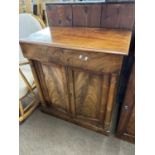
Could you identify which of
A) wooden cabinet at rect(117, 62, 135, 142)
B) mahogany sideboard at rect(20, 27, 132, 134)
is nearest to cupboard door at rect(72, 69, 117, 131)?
mahogany sideboard at rect(20, 27, 132, 134)

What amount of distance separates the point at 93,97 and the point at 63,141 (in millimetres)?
543

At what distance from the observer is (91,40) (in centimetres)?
89

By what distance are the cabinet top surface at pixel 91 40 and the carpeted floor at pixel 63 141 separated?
0.87m

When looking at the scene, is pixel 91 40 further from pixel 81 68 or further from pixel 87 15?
pixel 87 15

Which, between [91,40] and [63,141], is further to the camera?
[63,141]

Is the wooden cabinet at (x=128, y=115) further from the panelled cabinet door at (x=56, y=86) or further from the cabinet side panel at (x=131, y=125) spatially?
the panelled cabinet door at (x=56, y=86)

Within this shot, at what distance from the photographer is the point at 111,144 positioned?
47.7 inches

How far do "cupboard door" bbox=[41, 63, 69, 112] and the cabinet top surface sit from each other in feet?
0.62

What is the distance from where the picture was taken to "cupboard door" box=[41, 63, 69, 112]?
104cm

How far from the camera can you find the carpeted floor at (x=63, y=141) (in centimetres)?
118

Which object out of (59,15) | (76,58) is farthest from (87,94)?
(59,15)
